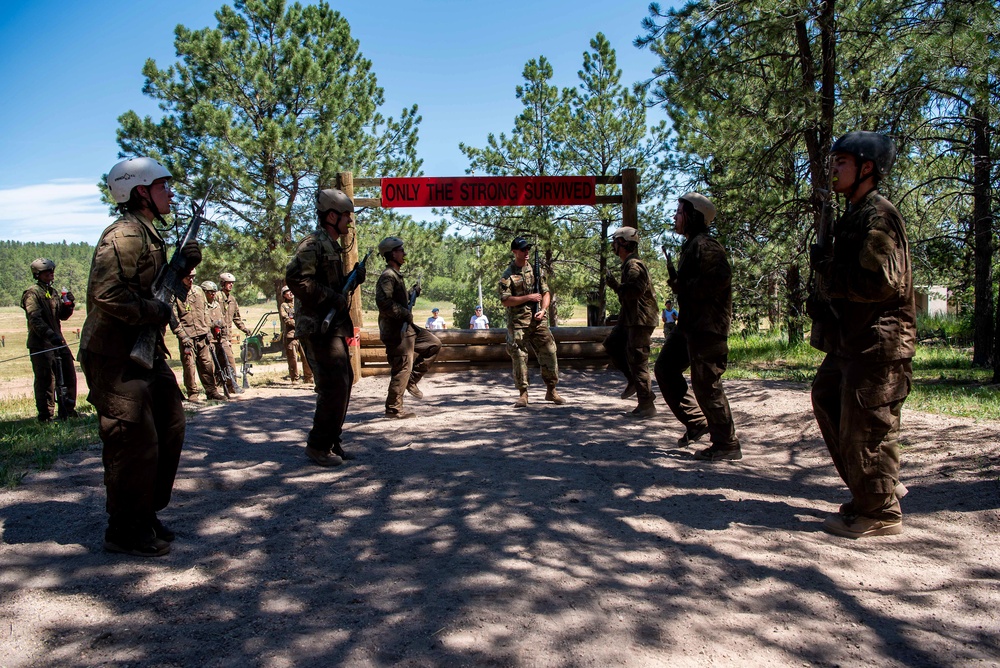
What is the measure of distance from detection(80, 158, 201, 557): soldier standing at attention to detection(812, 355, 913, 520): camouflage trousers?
13.0 ft

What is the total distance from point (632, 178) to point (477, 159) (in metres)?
10.7

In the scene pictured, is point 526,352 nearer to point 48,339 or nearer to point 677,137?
point 48,339

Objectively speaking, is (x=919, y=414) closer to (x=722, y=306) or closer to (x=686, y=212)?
(x=722, y=306)

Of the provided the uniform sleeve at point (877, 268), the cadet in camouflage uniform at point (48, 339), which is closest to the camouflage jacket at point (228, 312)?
the cadet in camouflage uniform at point (48, 339)

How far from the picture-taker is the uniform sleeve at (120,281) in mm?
3773

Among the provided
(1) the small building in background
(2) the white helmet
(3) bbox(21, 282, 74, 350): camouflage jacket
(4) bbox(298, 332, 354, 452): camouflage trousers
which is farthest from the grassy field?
(1) the small building in background

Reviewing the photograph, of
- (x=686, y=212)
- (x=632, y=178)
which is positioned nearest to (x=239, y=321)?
(x=632, y=178)

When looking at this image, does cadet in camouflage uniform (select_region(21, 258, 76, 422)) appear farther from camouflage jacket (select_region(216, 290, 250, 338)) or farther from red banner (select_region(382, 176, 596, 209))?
red banner (select_region(382, 176, 596, 209))

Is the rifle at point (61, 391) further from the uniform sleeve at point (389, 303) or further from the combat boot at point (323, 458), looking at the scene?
the combat boot at point (323, 458)

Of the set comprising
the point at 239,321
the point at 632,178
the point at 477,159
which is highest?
the point at 477,159

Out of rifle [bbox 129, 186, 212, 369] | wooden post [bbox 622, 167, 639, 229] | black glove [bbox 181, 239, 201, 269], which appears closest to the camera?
rifle [bbox 129, 186, 212, 369]

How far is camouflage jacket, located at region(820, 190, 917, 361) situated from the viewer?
394cm

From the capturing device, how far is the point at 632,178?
11.0 meters

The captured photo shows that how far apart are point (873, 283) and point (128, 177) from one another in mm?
4259
